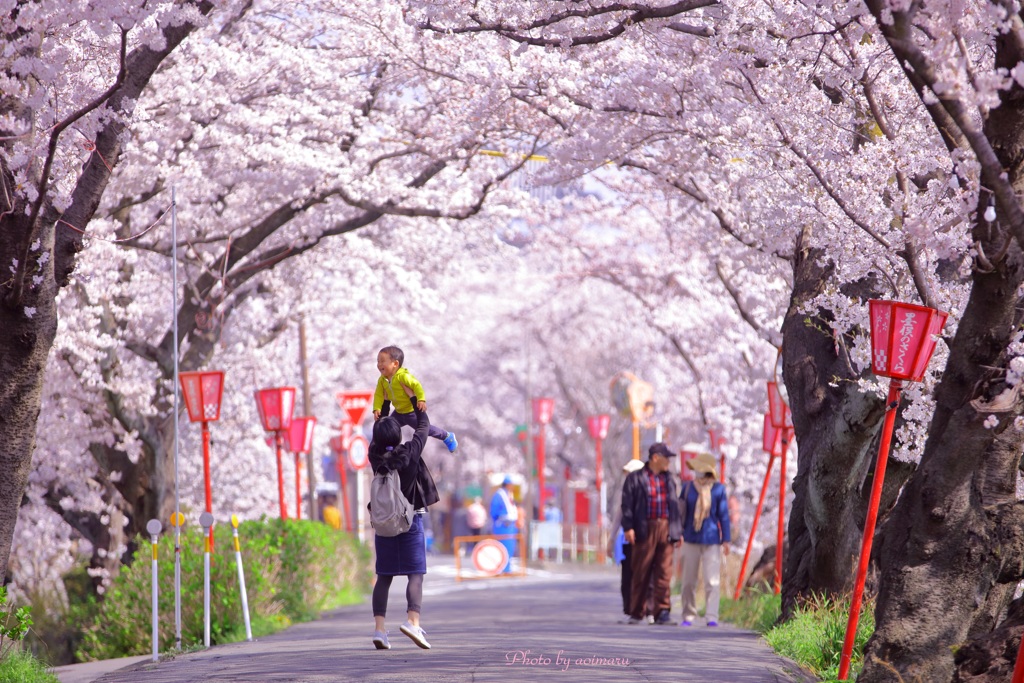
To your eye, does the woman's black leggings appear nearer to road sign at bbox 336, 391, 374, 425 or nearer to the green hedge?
the green hedge

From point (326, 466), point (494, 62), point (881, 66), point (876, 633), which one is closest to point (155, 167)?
point (494, 62)

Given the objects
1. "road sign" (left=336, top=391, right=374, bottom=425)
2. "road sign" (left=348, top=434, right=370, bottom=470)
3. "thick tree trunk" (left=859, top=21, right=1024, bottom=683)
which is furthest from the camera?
"road sign" (left=336, top=391, right=374, bottom=425)

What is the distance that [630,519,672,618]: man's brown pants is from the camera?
14.7 metres

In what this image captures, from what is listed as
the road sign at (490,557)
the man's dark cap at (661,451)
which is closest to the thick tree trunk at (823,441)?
the man's dark cap at (661,451)

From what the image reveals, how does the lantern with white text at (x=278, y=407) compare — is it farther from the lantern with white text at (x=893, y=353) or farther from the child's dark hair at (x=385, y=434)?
the lantern with white text at (x=893, y=353)

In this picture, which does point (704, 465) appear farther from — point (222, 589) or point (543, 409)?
point (543, 409)

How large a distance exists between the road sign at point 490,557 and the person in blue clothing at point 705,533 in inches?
512

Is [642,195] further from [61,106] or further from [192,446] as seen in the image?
[61,106]

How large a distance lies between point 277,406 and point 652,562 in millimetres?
6779

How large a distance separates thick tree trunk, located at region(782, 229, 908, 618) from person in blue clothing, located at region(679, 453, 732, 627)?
73.1 inches

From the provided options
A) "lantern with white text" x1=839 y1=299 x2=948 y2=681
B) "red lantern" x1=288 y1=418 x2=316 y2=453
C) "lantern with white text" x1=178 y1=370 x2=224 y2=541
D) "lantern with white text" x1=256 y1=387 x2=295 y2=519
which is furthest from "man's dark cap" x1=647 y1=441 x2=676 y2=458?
"red lantern" x1=288 y1=418 x2=316 y2=453

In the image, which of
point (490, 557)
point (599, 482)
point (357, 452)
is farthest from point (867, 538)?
point (599, 482)

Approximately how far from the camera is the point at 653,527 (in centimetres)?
1478

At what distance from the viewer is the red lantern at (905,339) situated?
8.43m
